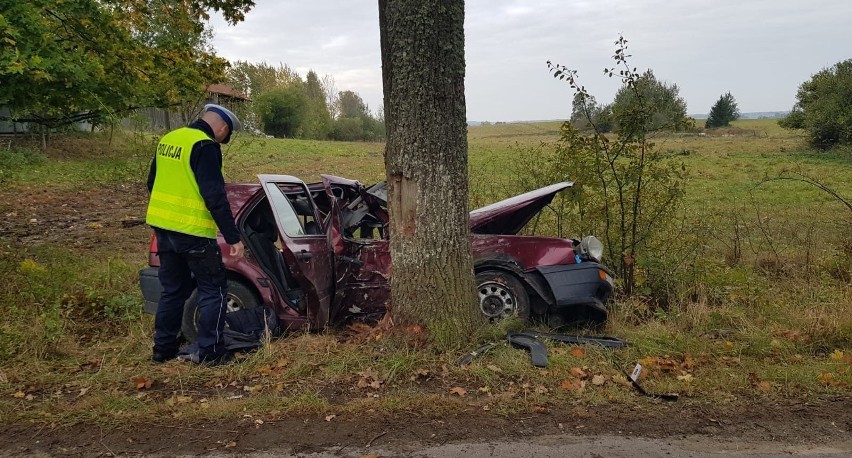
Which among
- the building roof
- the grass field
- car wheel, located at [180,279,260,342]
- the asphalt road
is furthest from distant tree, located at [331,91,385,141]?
the asphalt road

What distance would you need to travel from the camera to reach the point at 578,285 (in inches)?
213

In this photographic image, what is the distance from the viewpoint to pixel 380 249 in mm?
5551

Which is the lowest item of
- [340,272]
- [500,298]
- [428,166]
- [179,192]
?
[500,298]

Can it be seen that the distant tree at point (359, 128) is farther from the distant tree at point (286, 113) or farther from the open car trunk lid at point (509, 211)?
the open car trunk lid at point (509, 211)

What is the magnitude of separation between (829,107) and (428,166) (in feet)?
127

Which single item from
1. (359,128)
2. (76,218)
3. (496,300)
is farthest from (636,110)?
(359,128)

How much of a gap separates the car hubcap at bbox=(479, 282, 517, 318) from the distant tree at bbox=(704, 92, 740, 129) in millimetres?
63300

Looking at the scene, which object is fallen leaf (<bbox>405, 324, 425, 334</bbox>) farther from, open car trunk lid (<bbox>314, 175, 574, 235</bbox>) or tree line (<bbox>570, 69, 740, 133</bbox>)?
tree line (<bbox>570, 69, 740, 133</bbox>)

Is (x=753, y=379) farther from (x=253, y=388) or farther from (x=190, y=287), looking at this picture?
(x=190, y=287)

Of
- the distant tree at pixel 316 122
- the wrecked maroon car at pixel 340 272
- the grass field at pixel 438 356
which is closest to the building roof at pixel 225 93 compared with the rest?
the grass field at pixel 438 356

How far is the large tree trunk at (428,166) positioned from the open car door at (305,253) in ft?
2.84

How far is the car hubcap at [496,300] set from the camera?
5.49 m

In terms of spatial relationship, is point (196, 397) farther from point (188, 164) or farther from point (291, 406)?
point (188, 164)

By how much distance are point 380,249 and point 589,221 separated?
109 inches
